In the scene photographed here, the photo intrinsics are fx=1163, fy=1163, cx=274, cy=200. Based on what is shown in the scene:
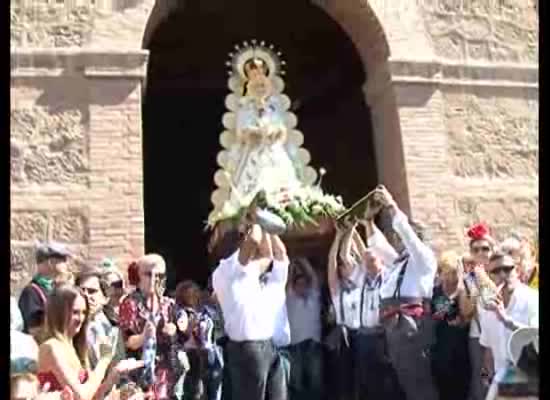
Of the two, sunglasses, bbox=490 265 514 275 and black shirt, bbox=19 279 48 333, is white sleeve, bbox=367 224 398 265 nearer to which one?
sunglasses, bbox=490 265 514 275

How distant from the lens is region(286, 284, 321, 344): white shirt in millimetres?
8758

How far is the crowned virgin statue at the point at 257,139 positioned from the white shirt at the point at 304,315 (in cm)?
213

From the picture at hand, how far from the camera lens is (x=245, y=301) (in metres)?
8.17

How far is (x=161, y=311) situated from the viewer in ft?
26.9

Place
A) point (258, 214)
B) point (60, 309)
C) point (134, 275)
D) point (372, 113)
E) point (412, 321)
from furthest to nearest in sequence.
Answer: point (372, 113) → point (258, 214) → point (134, 275) → point (412, 321) → point (60, 309)

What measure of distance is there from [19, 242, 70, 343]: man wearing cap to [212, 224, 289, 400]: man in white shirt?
3.78ft

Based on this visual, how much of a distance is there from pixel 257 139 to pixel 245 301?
143 inches

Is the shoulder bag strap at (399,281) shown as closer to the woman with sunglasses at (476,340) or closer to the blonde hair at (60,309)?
the woman with sunglasses at (476,340)

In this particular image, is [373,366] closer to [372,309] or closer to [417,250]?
[372,309]

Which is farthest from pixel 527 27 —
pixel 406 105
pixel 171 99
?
pixel 171 99

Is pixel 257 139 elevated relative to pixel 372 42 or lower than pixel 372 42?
lower

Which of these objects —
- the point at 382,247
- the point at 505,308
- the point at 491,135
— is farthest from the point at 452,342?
the point at 491,135

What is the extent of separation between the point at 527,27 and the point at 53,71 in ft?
17.4

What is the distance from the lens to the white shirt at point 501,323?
7.29m
